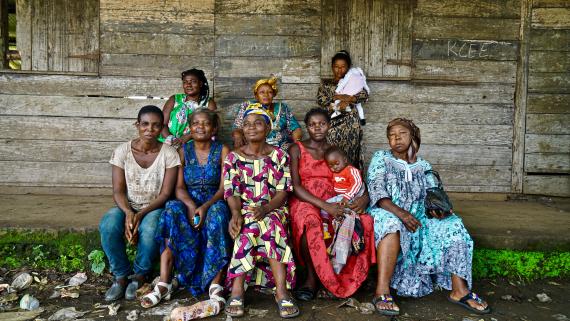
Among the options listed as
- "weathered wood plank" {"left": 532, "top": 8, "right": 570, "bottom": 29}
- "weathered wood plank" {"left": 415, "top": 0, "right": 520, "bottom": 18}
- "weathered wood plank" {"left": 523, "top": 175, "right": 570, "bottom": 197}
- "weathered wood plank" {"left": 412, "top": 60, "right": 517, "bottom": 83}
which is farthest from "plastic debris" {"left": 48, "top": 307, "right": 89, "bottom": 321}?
"weathered wood plank" {"left": 532, "top": 8, "right": 570, "bottom": 29}

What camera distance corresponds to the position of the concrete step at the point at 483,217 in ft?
13.5

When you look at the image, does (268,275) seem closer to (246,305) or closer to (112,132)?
(246,305)

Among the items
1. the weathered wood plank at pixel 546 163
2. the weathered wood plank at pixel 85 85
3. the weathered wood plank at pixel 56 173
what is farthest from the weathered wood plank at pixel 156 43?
the weathered wood plank at pixel 546 163

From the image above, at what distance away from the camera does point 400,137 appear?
375 cm

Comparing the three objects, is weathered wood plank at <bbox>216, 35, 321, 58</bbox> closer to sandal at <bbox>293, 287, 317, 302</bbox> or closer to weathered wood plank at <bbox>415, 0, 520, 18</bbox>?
weathered wood plank at <bbox>415, 0, 520, 18</bbox>

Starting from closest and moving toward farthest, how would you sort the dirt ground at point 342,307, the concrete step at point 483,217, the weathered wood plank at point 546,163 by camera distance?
the dirt ground at point 342,307 < the concrete step at point 483,217 < the weathered wood plank at point 546,163

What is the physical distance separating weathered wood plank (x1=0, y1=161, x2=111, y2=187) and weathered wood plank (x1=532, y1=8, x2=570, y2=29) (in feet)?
16.2

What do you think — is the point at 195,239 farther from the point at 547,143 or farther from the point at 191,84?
the point at 547,143

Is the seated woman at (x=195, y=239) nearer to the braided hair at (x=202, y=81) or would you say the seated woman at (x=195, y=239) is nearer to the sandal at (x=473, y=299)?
the braided hair at (x=202, y=81)

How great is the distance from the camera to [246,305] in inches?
137

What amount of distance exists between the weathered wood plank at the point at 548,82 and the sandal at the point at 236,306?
409 cm

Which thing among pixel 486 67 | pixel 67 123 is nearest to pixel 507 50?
pixel 486 67

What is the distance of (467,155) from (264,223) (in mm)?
3044

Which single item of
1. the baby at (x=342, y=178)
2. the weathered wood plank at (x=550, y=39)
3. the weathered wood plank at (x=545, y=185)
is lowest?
the weathered wood plank at (x=545, y=185)
